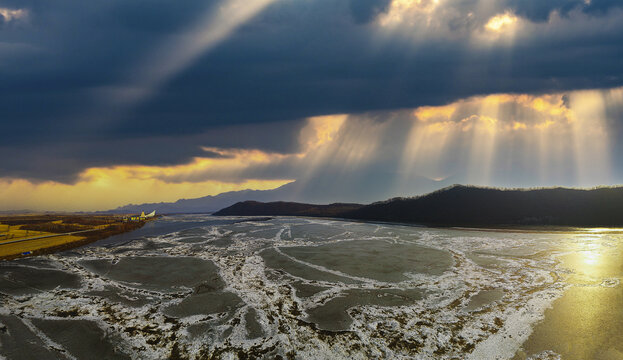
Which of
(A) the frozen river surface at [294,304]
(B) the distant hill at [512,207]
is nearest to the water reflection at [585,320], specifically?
(A) the frozen river surface at [294,304]

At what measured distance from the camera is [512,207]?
4312 centimetres

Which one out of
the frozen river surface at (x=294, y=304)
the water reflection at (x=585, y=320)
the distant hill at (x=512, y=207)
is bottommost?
the frozen river surface at (x=294, y=304)

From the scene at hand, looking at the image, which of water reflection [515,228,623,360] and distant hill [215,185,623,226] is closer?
water reflection [515,228,623,360]

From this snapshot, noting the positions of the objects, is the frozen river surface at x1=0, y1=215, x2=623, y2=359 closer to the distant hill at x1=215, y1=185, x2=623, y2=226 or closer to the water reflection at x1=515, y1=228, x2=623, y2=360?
the water reflection at x1=515, y1=228, x2=623, y2=360

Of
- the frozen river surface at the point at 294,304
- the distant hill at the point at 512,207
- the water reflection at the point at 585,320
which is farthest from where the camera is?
the distant hill at the point at 512,207

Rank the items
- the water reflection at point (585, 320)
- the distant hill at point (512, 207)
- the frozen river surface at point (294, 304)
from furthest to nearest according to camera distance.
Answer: the distant hill at point (512, 207) → the frozen river surface at point (294, 304) → the water reflection at point (585, 320)

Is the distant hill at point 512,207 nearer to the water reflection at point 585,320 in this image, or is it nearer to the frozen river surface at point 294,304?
the frozen river surface at point 294,304

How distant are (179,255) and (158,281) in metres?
6.66

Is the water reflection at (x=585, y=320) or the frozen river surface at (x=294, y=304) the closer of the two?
the water reflection at (x=585, y=320)

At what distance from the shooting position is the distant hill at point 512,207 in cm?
3706

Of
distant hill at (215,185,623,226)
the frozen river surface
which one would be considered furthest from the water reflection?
distant hill at (215,185,623,226)

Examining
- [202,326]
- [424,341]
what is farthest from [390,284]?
[202,326]

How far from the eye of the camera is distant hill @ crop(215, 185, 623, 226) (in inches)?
1459

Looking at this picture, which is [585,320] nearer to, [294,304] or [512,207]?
[294,304]
